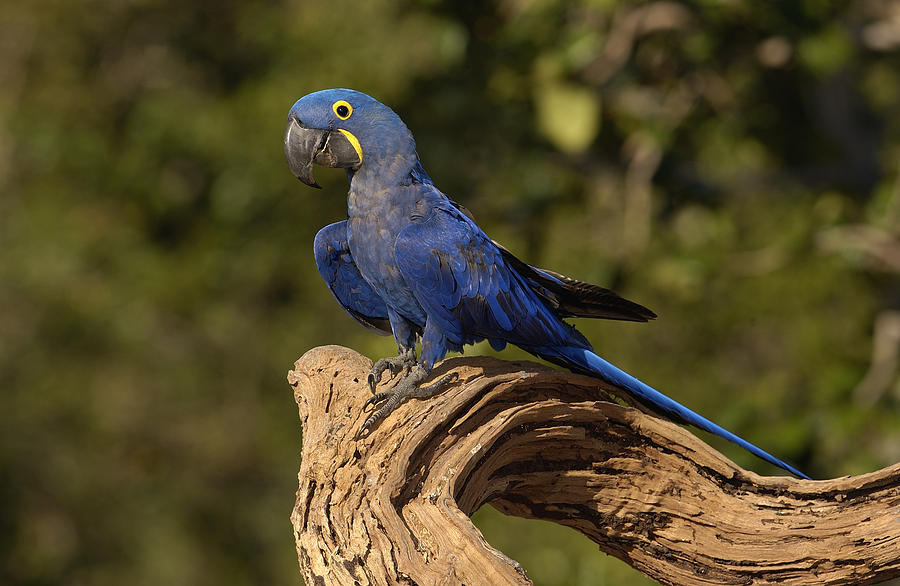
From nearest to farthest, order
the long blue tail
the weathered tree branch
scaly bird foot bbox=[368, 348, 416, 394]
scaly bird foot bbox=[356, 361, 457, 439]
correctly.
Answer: the weathered tree branch → scaly bird foot bbox=[356, 361, 457, 439] → the long blue tail → scaly bird foot bbox=[368, 348, 416, 394]

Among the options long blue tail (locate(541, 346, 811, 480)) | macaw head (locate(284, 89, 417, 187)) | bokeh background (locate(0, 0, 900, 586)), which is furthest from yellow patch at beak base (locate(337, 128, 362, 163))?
long blue tail (locate(541, 346, 811, 480))

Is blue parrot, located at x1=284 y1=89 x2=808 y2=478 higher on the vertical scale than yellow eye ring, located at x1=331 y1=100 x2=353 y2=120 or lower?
lower

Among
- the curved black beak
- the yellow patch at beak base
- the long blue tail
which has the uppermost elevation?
the yellow patch at beak base

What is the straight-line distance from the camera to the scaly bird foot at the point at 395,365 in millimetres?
3156

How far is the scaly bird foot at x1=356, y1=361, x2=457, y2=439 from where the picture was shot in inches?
109

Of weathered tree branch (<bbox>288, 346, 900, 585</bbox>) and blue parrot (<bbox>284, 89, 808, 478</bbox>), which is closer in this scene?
weathered tree branch (<bbox>288, 346, 900, 585</bbox>)

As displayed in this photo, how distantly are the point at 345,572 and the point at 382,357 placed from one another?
1.09 m

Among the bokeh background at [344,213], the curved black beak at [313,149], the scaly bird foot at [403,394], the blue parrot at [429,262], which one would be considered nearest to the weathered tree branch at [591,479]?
A: the scaly bird foot at [403,394]

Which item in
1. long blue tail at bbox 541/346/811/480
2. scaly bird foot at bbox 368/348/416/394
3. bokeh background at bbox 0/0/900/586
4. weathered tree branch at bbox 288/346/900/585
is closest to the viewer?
weathered tree branch at bbox 288/346/900/585

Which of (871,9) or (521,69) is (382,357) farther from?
(871,9)

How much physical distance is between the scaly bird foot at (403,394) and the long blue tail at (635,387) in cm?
40

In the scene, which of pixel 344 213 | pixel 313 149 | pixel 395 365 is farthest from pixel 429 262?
pixel 344 213

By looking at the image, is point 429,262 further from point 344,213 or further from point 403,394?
point 344,213

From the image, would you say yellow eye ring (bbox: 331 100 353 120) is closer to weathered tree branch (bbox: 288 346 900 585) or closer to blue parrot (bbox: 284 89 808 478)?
blue parrot (bbox: 284 89 808 478)
